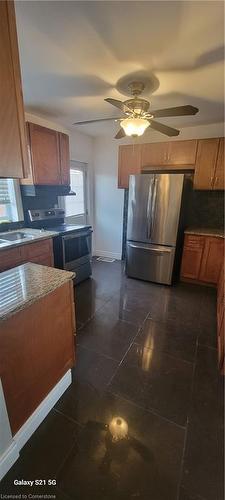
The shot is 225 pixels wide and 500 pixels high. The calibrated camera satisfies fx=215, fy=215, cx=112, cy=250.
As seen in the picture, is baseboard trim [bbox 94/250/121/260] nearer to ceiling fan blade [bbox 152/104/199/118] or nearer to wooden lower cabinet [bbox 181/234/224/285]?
wooden lower cabinet [bbox 181/234/224/285]

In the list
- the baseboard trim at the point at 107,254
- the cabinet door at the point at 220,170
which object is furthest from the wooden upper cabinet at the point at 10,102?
the baseboard trim at the point at 107,254

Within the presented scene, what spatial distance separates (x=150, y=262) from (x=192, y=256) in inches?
27.1

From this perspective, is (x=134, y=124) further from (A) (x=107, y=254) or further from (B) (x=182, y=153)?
(A) (x=107, y=254)

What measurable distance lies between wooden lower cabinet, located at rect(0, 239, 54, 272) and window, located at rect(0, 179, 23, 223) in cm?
70

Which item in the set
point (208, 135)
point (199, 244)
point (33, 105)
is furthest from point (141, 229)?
point (33, 105)

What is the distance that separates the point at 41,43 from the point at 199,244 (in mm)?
3009

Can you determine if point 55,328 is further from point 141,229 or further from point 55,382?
point 141,229

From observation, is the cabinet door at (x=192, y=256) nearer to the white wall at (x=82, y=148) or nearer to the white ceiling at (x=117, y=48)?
the white ceiling at (x=117, y=48)

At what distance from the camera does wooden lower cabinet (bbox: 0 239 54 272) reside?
228cm

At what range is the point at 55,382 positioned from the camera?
1561 mm

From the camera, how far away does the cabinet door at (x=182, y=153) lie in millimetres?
3395

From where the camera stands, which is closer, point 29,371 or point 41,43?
point 29,371

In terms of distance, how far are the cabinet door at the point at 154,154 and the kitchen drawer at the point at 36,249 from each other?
2.18m

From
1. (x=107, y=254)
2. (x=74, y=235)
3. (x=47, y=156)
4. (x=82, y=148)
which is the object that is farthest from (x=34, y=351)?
(x=82, y=148)
